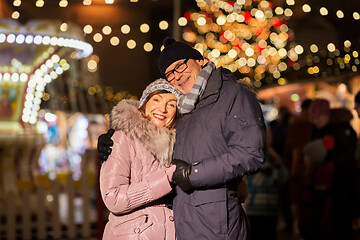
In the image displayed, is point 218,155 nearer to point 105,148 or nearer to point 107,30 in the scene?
point 105,148

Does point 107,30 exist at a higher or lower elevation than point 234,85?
higher

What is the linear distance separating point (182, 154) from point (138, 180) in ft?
1.05

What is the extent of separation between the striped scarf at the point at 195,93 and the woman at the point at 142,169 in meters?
0.16

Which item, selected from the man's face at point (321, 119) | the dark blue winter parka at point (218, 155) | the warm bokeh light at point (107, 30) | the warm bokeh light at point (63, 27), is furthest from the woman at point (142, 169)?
the warm bokeh light at point (63, 27)

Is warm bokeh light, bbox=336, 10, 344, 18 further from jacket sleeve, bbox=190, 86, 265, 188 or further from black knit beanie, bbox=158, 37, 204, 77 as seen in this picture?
jacket sleeve, bbox=190, 86, 265, 188

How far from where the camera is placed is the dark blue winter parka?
3.18 m

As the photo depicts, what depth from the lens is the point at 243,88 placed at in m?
3.42

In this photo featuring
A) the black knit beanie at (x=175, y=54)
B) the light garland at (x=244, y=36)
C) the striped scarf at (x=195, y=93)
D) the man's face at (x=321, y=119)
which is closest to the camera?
the striped scarf at (x=195, y=93)

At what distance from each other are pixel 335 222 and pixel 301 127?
2.27 m

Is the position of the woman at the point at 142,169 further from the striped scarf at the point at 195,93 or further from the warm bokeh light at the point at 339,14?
the warm bokeh light at the point at 339,14

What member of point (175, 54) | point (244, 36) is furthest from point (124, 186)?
point (244, 36)

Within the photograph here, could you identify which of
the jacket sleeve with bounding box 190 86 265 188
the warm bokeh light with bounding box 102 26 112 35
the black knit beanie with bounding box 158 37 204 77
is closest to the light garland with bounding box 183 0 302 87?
the warm bokeh light with bounding box 102 26 112 35

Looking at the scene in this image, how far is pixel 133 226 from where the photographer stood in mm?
3459

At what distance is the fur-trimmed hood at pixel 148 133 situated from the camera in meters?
3.47
